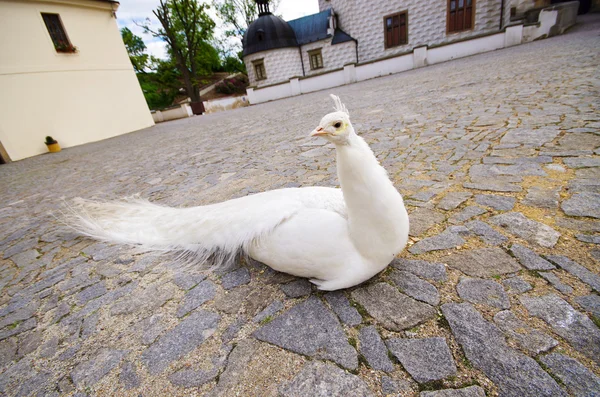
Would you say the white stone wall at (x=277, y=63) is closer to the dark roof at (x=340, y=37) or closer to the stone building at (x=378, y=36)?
the stone building at (x=378, y=36)

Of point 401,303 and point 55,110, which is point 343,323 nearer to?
point 401,303

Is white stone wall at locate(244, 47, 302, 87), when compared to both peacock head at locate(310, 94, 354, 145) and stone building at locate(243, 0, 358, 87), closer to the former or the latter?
stone building at locate(243, 0, 358, 87)

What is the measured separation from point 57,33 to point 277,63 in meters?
18.6

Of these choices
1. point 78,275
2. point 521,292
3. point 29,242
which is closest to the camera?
point 521,292

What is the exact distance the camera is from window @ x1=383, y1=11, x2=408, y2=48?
82.4ft

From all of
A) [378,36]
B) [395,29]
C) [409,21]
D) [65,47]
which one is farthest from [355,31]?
[65,47]

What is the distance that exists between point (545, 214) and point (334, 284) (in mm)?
1933

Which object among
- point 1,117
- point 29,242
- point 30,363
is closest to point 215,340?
point 30,363

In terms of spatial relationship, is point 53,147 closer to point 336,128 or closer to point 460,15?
point 336,128

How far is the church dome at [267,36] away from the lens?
28469 mm

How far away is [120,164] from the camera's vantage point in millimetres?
7641

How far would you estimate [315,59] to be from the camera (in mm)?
29516

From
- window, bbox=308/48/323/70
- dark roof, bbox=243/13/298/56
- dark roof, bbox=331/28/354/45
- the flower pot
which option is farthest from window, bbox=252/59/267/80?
the flower pot

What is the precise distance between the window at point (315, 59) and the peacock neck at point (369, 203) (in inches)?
1230
